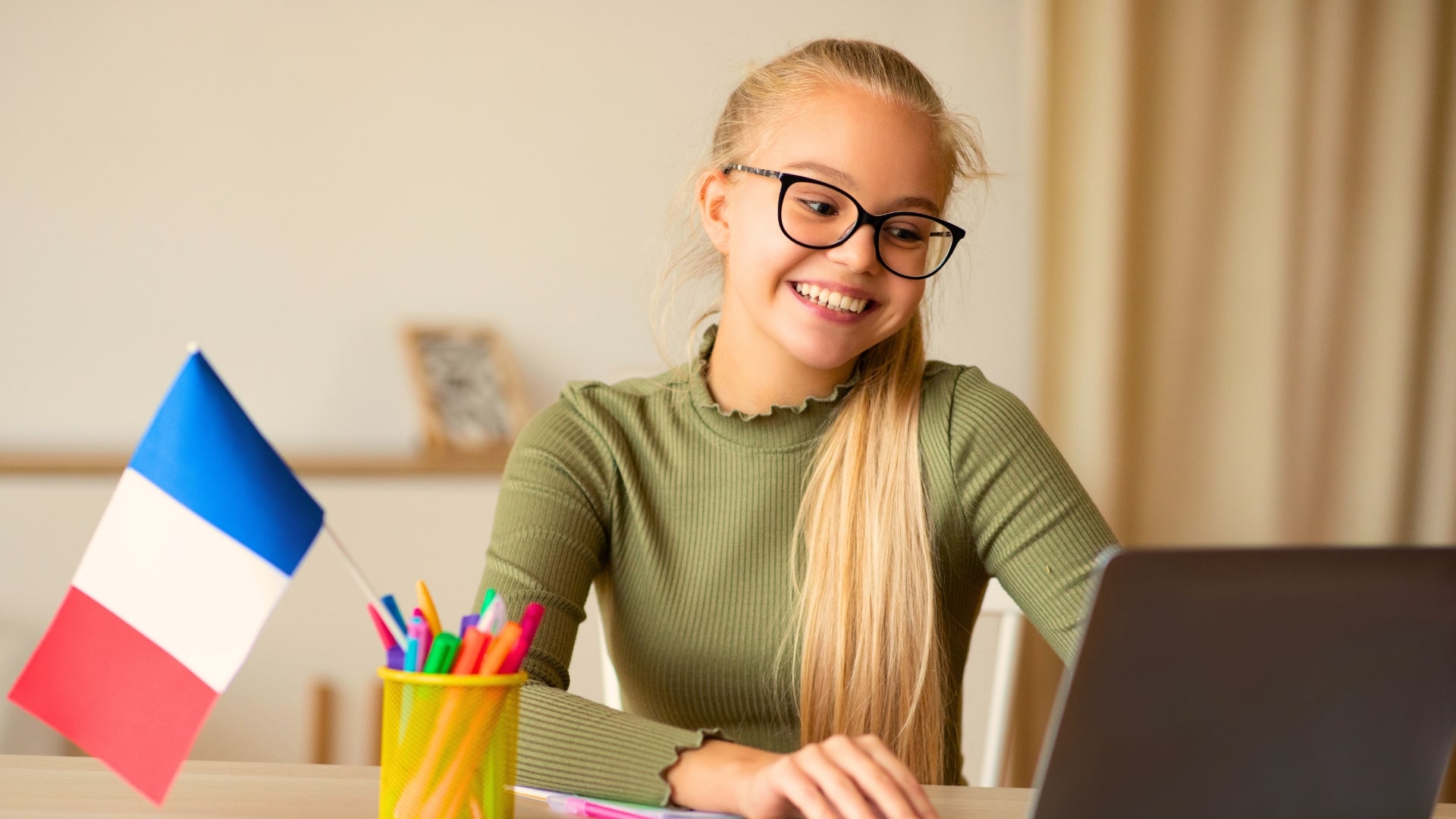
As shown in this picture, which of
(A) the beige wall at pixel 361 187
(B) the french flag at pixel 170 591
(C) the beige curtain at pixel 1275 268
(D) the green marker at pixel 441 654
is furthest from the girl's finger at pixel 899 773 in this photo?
(C) the beige curtain at pixel 1275 268

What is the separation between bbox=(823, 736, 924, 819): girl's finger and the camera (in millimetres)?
698

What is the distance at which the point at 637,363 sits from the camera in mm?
2600

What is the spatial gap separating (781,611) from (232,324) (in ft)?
5.38

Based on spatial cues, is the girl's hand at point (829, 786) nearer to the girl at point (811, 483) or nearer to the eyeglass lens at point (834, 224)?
the girl at point (811, 483)

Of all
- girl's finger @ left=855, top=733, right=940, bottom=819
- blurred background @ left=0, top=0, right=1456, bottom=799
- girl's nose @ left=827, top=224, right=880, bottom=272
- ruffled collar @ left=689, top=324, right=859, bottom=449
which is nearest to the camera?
girl's finger @ left=855, top=733, right=940, bottom=819

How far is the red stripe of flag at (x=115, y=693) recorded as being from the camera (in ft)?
2.40

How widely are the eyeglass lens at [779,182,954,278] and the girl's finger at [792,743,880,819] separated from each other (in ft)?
1.73

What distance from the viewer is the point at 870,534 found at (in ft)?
3.92

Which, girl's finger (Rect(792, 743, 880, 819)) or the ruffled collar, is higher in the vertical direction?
the ruffled collar

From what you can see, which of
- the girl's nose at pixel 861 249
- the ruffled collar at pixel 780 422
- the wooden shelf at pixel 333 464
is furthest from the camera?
the wooden shelf at pixel 333 464

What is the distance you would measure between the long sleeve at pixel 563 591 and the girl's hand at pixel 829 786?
0.07 m

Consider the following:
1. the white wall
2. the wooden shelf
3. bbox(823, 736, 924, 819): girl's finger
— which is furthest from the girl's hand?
the white wall

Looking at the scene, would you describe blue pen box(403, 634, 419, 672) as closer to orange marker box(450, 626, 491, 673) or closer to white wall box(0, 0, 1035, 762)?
orange marker box(450, 626, 491, 673)

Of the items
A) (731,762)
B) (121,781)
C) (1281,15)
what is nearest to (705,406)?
(731,762)
